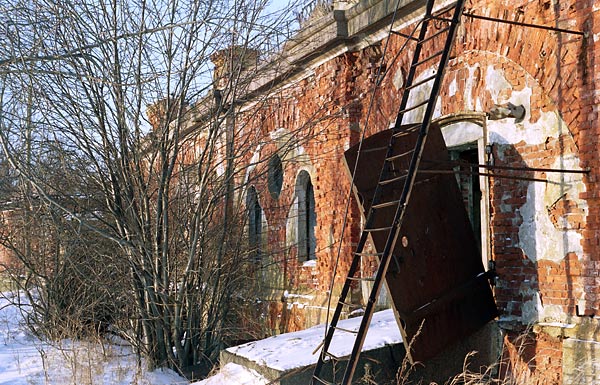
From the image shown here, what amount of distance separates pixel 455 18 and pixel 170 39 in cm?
360

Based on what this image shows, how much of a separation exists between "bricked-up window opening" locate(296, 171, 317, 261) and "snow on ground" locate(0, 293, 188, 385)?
3310mm

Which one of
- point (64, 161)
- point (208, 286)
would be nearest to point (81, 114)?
point (64, 161)

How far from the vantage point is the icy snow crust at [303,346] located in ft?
17.8

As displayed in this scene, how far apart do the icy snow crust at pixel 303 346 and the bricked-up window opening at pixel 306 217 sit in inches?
160

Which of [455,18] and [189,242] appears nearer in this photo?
[455,18]

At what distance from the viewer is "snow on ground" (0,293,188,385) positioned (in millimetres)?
7035

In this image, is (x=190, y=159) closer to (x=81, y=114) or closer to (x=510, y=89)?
(x=81, y=114)

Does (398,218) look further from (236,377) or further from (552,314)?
(236,377)

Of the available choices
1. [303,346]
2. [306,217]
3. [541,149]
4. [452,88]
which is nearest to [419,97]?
[452,88]

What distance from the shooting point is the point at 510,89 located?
616 centimetres

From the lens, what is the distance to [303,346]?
231 inches

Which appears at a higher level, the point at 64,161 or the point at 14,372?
the point at 64,161

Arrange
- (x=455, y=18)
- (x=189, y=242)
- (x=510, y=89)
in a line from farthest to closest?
1. (x=189, y=242)
2. (x=510, y=89)
3. (x=455, y=18)

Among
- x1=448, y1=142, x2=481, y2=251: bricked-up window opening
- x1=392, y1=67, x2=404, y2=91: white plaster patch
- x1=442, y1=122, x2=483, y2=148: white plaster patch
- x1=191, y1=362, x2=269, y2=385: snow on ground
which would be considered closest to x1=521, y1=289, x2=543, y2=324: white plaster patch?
x1=448, y1=142, x2=481, y2=251: bricked-up window opening
